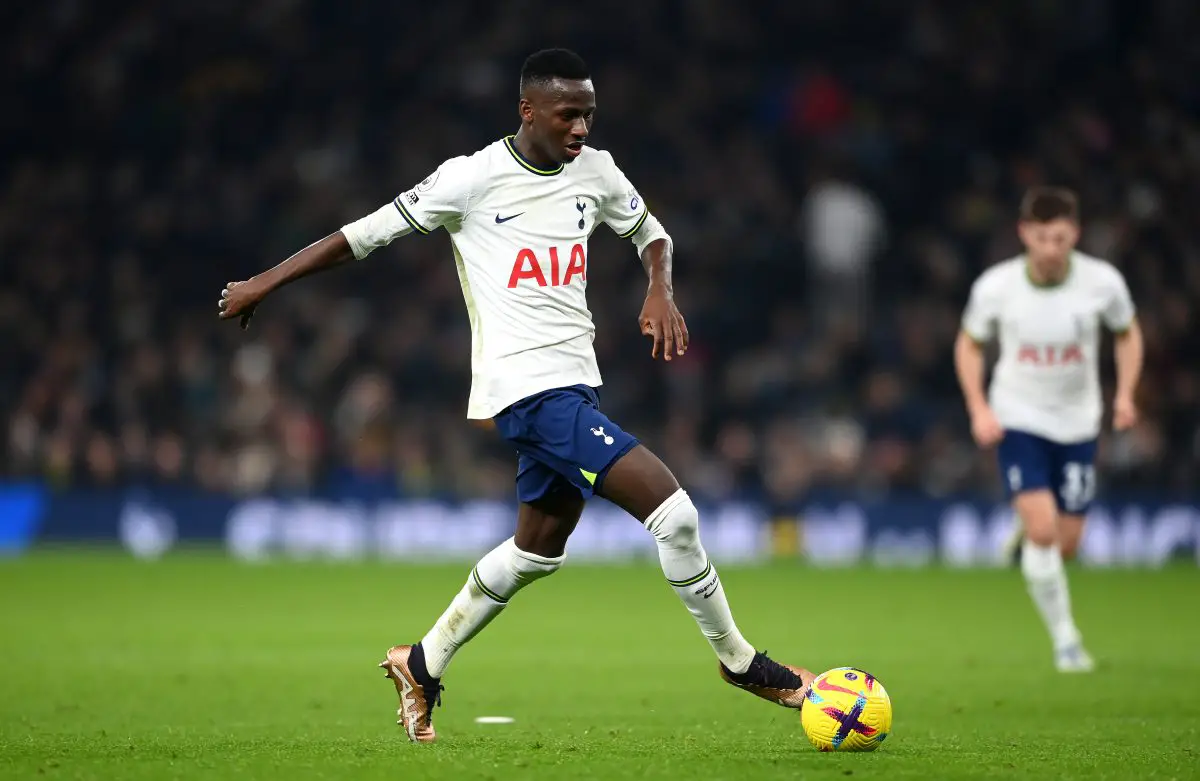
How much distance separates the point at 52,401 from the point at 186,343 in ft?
5.98

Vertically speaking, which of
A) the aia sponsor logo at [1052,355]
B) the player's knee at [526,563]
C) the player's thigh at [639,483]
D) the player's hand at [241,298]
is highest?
the aia sponsor logo at [1052,355]

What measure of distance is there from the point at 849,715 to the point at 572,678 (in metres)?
3.63

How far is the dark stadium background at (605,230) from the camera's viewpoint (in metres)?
21.3

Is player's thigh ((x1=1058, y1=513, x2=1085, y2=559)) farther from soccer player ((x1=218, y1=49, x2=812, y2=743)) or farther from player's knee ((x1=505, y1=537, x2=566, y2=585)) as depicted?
player's knee ((x1=505, y1=537, x2=566, y2=585))

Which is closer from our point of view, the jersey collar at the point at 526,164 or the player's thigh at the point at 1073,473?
the jersey collar at the point at 526,164

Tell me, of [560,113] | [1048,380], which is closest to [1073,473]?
[1048,380]

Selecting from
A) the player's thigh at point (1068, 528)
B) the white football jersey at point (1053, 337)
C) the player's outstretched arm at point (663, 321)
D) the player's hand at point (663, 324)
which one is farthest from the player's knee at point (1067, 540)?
the player's hand at point (663, 324)

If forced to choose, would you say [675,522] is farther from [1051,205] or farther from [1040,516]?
[1051,205]

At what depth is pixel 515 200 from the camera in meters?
6.90

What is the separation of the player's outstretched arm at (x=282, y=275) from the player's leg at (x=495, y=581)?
1107 millimetres

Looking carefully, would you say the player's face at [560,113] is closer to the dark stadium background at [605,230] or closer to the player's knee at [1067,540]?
the player's knee at [1067,540]

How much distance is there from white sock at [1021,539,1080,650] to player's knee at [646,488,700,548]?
438 centimetres

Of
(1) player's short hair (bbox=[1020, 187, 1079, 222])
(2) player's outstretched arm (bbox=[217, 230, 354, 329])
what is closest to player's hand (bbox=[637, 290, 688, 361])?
(2) player's outstretched arm (bbox=[217, 230, 354, 329])

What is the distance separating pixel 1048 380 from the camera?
1060 cm
